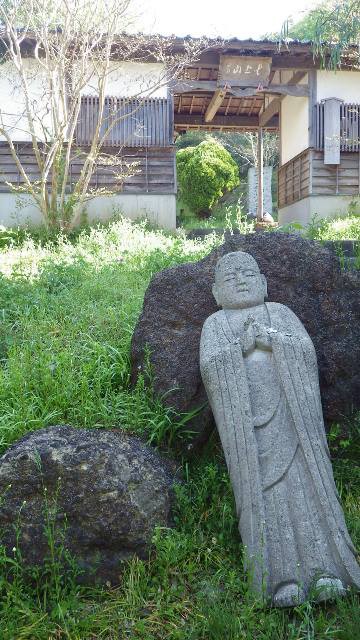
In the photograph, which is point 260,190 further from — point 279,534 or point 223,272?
point 279,534

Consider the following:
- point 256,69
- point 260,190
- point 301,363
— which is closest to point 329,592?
point 301,363

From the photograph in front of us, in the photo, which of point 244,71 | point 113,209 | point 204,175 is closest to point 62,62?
point 113,209

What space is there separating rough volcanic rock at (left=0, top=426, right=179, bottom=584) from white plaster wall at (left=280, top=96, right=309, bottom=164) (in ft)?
38.3

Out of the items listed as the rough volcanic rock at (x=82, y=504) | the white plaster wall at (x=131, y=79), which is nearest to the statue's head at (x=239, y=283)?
the rough volcanic rock at (x=82, y=504)

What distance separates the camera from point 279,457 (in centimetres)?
297

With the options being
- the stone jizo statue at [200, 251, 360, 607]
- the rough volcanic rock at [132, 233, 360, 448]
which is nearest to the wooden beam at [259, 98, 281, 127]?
the rough volcanic rock at [132, 233, 360, 448]

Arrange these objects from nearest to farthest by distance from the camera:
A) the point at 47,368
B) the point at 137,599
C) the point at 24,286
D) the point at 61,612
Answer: the point at 61,612 → the point at 137,599 → the point at 47,368 → the point at 24,286

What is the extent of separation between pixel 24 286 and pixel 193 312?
2932 millimetres

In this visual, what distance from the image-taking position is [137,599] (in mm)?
2832

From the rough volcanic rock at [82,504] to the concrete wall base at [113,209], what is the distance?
900 cm

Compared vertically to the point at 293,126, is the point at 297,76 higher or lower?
higher

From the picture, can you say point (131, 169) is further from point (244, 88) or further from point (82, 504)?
point (82, 504)

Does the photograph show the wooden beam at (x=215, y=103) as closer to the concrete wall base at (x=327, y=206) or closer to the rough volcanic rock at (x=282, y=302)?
the concrete wall base at (x=327, y=206)

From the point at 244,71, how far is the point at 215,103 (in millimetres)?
1771
